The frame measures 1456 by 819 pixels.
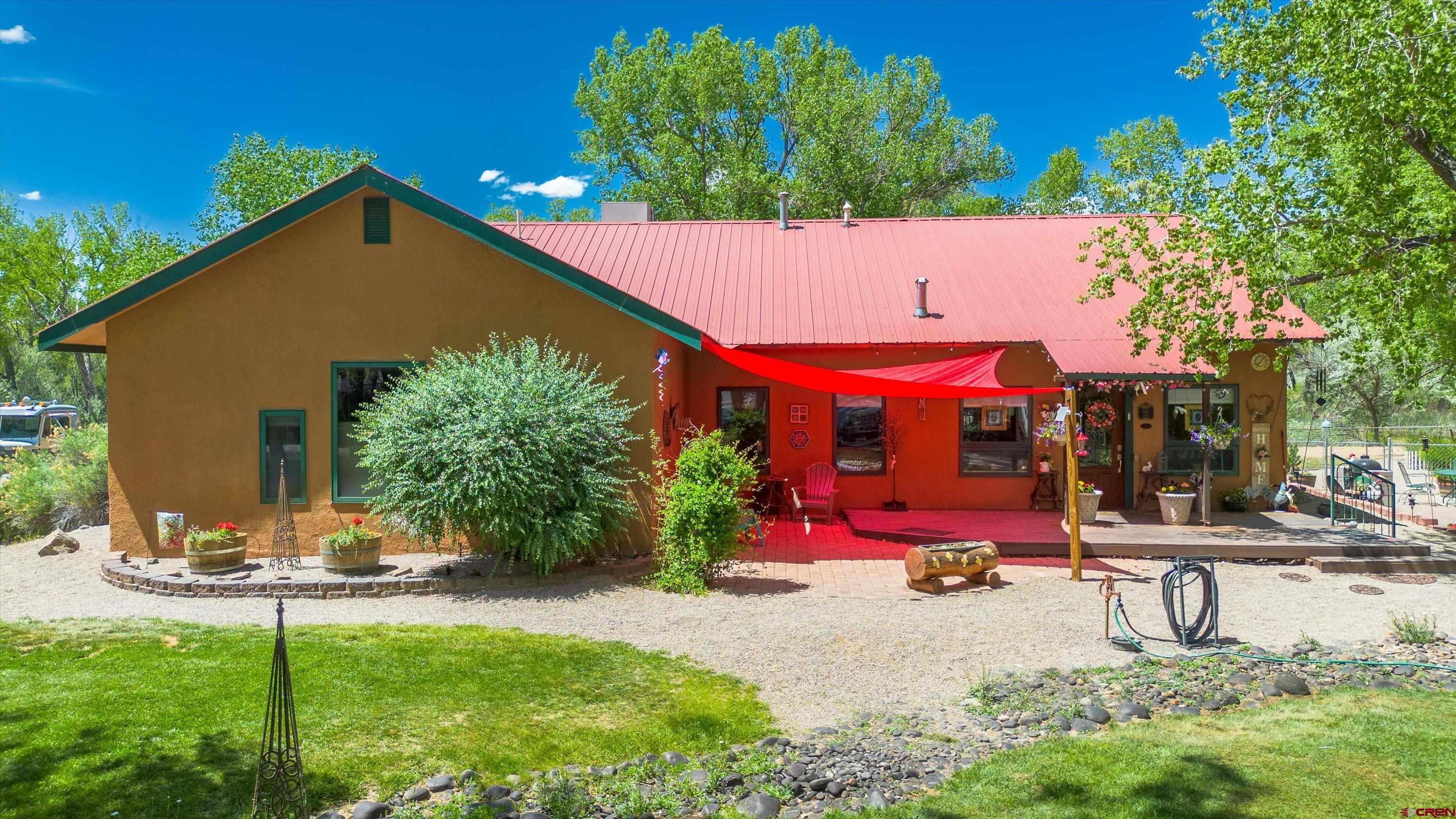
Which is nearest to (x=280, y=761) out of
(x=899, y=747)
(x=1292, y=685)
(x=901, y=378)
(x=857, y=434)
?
(x=899, y=747)

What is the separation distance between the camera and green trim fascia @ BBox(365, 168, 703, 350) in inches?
401

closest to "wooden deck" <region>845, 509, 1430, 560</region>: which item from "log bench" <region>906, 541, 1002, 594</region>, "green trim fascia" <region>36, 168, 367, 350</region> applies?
"log bench" <region>906, 541, 1002, 594</region>

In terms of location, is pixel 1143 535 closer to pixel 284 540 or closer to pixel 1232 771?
pixel 1232 771

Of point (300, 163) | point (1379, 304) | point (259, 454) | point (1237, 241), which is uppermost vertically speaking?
point (300, 163)

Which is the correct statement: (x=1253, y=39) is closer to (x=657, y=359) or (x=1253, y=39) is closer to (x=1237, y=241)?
(x=1237, y=241)

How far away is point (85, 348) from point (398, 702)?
8.63 meters

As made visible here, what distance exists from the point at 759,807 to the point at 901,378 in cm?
672

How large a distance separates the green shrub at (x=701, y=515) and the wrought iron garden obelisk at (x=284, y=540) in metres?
4.35

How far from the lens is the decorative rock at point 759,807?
180 inches

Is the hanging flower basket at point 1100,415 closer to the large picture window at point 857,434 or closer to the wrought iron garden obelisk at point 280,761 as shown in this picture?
the large picture window at point 857,434

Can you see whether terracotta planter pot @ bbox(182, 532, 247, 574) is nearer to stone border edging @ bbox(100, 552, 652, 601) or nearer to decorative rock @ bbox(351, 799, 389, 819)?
stone border edging @ bbox(100, 552, 652, 601)

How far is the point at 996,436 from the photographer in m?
13.8

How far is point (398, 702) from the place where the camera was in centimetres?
604

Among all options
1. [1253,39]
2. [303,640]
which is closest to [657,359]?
[303,640]
